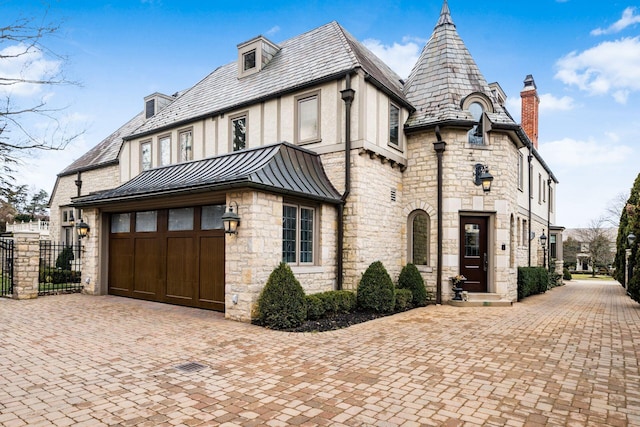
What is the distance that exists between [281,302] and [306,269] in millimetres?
1803

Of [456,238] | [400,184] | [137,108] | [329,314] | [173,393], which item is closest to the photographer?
[173,393]

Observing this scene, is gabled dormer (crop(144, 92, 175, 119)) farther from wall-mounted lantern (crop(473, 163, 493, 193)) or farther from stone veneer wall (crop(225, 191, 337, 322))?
wall-mounted lantern (crop(473, 163, 493, 193))

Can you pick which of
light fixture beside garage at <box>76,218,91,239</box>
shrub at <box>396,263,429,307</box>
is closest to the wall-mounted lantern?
shrub at <box>396,263,429,307</box>

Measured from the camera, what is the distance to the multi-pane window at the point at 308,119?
10.8 m

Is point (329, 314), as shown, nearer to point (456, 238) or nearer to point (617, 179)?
point (456, 238)

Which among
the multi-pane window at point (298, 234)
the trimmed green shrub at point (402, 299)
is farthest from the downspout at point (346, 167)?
the trimmed green shrub at point (402, 299)

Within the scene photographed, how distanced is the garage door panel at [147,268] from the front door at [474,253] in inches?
348

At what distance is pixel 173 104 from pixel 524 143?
13718 mm

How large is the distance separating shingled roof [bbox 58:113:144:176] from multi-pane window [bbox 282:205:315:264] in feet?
40.2

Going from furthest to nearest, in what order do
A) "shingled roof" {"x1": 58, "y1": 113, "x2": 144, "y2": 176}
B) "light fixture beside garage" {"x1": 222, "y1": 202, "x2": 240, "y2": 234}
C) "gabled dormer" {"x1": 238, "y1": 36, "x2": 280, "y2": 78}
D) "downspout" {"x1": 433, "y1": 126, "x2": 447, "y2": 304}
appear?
"shingled roof" {"x1": 58, "y1": 113, "x2": 144, "y2": 176} < "gabled dormer" {"x1": 238, "y1": 36, "x2": 280, "y2": 78} < "downspout" {"x1": 433, "y1": 126, "x2": 447, "y2": 304} < "light fixture beside garage" {"x1": 222, "y1": 202, "x2": 240, "y2": 234}

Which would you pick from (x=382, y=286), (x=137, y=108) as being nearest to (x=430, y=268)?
(x=382, y=286)

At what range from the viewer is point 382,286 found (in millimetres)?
9602

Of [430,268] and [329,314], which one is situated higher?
[430,268]

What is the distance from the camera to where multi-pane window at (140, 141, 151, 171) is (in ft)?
51.2
